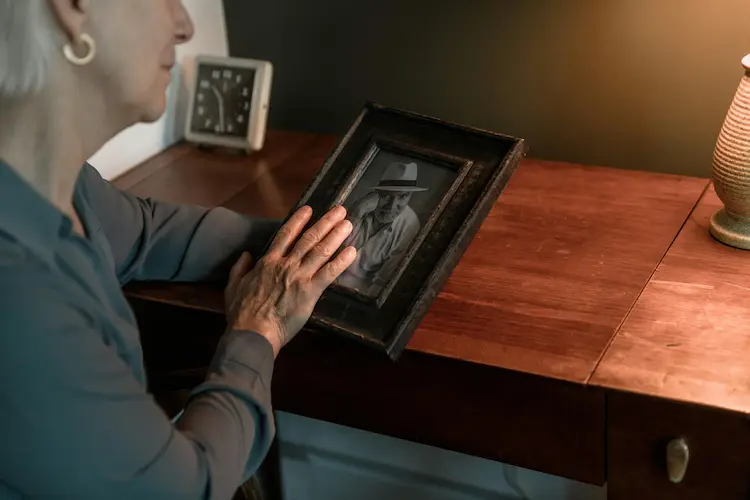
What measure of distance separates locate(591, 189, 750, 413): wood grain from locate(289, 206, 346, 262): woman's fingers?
14.9 inches

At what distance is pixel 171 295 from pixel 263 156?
1.58 feet

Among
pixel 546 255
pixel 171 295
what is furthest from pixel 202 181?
pixel 546 255

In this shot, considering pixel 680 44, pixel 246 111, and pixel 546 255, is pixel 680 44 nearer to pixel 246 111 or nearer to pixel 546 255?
pixel 546 255

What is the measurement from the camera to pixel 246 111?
1572 mm

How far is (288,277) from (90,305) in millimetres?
259

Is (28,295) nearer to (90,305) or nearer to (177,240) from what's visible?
(90,305)

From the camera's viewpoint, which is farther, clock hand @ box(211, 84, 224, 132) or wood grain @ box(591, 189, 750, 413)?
clock hand @ box(211, 84, 224, 132)

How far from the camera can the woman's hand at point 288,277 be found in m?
1.02

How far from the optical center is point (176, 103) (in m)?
1.66

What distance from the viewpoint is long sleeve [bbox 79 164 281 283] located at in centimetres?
116

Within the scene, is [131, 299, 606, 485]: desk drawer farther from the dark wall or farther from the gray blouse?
the dark wall

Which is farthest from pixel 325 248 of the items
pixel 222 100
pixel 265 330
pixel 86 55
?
pixel 222 100

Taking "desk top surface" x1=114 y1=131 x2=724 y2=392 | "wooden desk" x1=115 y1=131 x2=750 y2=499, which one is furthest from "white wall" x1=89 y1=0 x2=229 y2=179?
"wooden desk" x1=115 y1=131 x2=750 y2=499

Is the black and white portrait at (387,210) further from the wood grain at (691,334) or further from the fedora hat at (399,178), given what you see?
the wood grain at (691,334)
